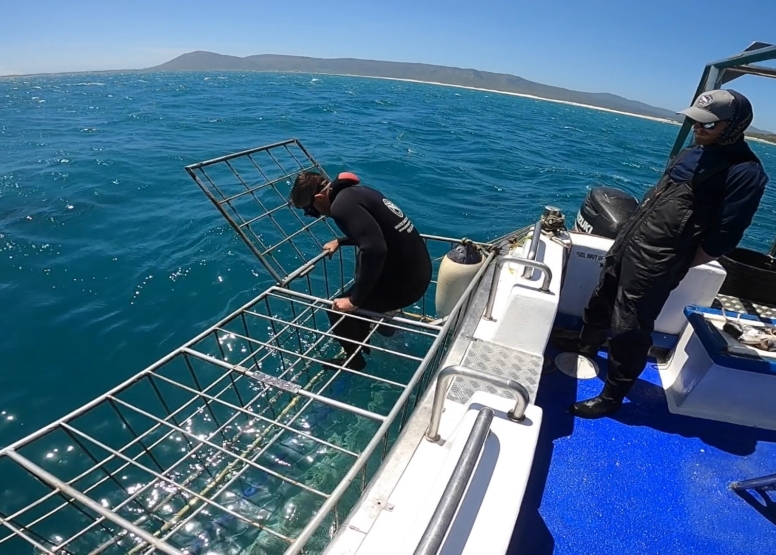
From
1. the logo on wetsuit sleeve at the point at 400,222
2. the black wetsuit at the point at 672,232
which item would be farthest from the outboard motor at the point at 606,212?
the logo on wetsuit sleeve at the point at 400,222

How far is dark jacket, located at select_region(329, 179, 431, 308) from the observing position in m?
2.75

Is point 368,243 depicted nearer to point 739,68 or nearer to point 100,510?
point 100,510

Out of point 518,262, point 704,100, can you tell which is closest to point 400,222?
point 518,262

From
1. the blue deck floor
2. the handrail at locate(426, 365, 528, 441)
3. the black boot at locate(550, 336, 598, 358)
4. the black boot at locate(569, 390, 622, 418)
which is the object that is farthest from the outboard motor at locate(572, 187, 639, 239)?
the handrail at locate(426, 365, 528, 441)

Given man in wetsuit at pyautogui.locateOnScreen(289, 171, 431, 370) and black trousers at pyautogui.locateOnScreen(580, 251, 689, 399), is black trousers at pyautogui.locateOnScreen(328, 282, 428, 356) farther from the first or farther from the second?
black trousers at pyautogui.locateOnScreen(580, 251, 689, 399)

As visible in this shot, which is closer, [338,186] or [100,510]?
[100,510]

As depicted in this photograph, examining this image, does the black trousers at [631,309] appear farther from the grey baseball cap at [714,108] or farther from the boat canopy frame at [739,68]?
the boat canopy frame at [739,68]

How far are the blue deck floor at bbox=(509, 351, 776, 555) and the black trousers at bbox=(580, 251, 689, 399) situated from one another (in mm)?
407

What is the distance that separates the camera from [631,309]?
2742 millimetres

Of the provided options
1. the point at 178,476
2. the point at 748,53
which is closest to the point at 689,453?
the point at 748,53

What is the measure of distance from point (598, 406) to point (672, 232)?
4.81 feet

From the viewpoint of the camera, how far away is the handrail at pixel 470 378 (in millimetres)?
1588

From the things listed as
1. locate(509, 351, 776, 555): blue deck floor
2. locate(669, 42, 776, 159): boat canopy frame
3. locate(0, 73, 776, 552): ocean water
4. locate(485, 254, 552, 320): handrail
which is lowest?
locate(0, 73, 776, 552): ocean water

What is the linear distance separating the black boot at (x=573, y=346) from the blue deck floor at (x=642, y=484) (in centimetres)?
41
